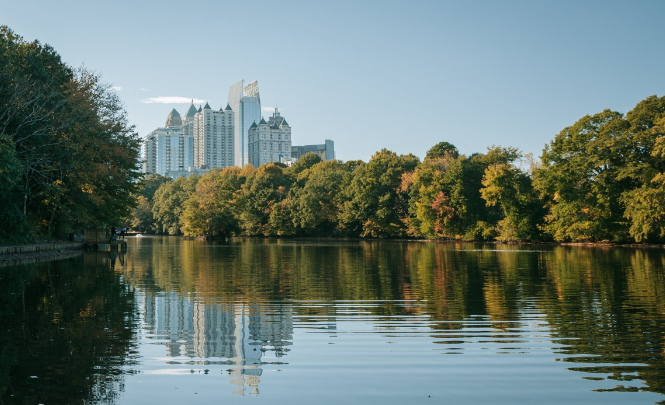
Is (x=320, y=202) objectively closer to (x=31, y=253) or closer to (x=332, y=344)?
(x=31, y=253)

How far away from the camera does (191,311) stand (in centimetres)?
1153

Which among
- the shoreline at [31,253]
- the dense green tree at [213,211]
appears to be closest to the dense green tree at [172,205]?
the dense green tree at [213,211]

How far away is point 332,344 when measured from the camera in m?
8.31

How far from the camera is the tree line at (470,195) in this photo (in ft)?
157

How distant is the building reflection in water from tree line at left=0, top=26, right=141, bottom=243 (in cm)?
1751

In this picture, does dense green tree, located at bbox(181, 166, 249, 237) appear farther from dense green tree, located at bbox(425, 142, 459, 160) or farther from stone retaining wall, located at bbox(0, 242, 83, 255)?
stone retaining wall, located at bbox(0, 242, 83, 255)

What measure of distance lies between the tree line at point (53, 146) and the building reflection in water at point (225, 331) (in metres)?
17.5

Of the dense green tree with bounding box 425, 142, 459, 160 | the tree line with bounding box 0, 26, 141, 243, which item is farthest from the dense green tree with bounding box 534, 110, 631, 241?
the tree line with bounding box 0, 26, 141, 243

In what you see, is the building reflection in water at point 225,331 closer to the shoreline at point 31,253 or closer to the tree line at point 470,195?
the shoreline at point 31,253

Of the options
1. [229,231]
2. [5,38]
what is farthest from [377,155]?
[5,38]

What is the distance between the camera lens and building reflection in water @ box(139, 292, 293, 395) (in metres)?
7.25

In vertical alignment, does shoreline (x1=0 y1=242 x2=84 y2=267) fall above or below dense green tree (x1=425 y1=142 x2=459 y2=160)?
below

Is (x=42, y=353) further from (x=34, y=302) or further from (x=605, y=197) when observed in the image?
(x=605, y=197)

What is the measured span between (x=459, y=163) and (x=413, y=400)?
6558 cm
